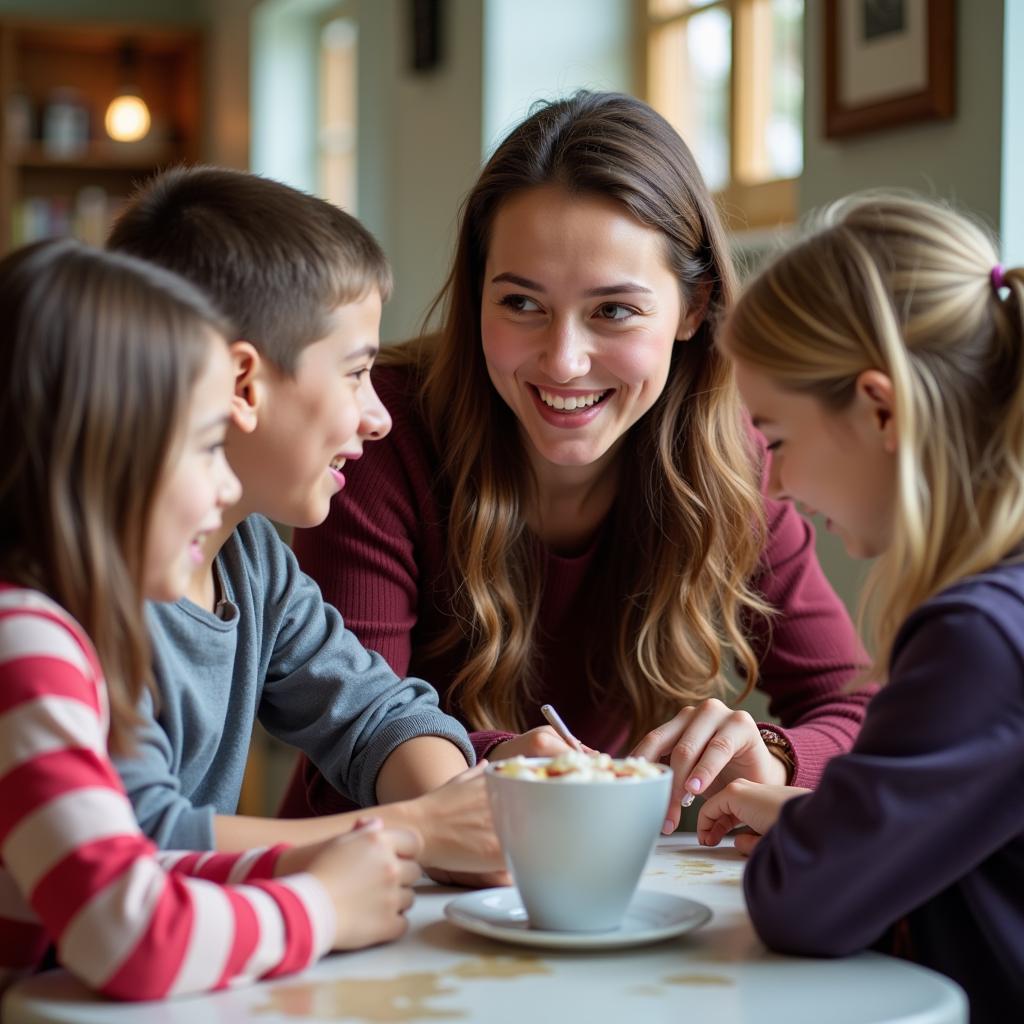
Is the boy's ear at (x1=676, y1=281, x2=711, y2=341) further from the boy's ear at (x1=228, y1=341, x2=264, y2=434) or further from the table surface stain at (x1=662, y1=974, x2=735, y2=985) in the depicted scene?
the table surface stain at (x1=662, y1=974, x2=735, y2=985)

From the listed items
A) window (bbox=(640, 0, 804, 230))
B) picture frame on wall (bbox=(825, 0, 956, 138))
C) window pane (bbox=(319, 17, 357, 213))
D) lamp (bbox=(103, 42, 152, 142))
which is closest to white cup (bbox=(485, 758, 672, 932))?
Answer: picture frame on wall (bbox=(825, 0, 956, 138))

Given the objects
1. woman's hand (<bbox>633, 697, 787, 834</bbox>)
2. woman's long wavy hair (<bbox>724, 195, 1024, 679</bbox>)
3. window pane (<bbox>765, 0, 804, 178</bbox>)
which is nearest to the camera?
woman's long wavy hair (<bbox>724, 195, 1024, 679</bbox>)

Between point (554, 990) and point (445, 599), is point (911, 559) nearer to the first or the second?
point (554, 990)

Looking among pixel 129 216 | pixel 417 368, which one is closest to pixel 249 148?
pixel 417 368

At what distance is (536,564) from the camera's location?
1.71 meters

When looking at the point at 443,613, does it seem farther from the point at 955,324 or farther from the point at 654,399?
the point at 955,324

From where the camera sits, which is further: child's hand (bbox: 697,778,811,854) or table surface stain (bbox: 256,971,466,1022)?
child's hand (bbox: 697,778,811,854)

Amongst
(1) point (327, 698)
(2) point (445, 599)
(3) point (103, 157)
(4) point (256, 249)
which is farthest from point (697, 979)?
(3) point (103, 157)

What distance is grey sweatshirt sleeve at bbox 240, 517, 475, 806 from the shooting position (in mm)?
1318

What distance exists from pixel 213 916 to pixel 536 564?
3.02 feet

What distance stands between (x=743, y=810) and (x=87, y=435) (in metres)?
0.60

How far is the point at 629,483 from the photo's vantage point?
5.80 feet

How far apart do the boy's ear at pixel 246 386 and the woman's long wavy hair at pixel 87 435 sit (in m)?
0.28

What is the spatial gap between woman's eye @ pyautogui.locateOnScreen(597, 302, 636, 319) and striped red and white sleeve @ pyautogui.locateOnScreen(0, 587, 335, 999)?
856 millimetres
